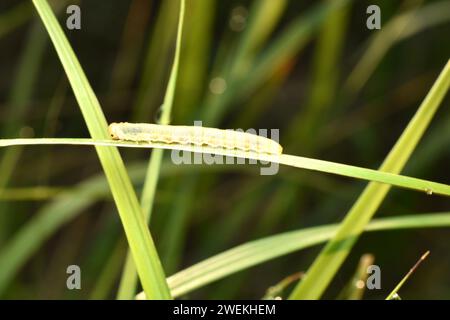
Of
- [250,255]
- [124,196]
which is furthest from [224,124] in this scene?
[124,196]

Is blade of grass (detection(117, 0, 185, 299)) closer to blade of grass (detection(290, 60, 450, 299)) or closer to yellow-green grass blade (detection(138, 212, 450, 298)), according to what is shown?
yellow-green grass blade (detection(138, 212, 450, 298))

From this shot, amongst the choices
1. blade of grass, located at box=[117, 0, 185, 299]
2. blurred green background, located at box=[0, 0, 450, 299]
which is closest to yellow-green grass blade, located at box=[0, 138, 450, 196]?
blade of grass, located at box=[117, 0, 185, 299]

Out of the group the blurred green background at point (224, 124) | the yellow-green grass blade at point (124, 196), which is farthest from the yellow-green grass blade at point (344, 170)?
the blurred green background at point (224, 124)

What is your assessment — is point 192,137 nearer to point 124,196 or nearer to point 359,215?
point 124,196

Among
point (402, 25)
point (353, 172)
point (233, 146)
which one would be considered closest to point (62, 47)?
point (233, 146)

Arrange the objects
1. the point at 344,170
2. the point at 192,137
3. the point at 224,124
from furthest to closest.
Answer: the point at 224,124 < the point at 192,137 < the point at 344,170

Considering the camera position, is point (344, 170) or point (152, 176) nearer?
point (344, 170)

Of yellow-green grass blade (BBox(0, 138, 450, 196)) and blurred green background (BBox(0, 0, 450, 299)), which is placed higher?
blurred green background (BBox(0, 0, 450, 299))
